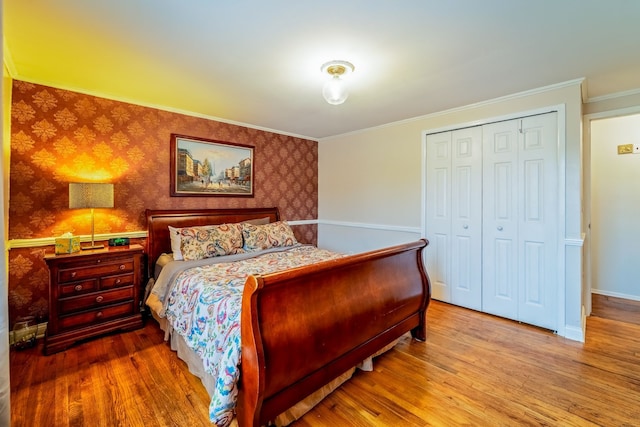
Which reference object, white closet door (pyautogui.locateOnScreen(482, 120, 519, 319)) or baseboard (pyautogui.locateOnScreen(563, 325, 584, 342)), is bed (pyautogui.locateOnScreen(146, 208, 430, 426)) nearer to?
white closet door (pyautogui.locateOnScreen(482, 120, 519, 319))

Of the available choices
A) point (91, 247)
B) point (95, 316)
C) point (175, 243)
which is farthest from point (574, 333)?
point (91, 247)

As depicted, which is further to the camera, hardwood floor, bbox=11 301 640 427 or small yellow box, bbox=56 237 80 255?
small yellow box, bbox=56 237 80 255

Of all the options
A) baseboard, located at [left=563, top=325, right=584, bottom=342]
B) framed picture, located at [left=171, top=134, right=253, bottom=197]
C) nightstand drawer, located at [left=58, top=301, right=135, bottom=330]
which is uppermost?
framed picture, located at [left=171, top=134, right=253, bottom=197]

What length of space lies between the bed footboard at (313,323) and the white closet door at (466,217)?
4.24 feet

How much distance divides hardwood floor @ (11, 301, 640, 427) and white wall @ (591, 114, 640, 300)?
1.40m

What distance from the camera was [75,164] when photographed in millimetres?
2801

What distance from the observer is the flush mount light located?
7.39 ft

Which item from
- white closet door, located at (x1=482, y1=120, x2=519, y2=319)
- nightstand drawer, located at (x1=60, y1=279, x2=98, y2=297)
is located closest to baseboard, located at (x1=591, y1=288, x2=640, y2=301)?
white closet door, located at (x1=482, y1=120, x2=519, y2=319)

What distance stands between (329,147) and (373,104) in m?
1.66

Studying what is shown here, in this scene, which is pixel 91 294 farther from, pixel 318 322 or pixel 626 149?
pixel 626 149

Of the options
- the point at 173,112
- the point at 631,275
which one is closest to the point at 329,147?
the point at 173,112

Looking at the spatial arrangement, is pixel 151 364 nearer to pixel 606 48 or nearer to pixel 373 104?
pixel 373 104

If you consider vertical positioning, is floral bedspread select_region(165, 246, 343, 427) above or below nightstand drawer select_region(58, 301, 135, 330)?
above

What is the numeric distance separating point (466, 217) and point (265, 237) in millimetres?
2344
